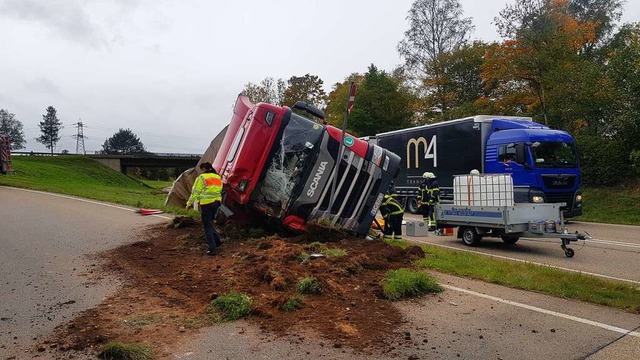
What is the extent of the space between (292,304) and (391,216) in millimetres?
5796

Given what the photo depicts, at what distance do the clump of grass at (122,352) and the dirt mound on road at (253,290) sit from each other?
159 millimetres

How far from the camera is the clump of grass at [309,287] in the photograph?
5398 millimetres

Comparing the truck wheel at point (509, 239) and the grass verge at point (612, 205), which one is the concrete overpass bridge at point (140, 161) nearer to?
the grass verge at point (612, 205)

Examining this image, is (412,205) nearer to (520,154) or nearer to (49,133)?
(520,154)

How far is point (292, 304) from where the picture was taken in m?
4.96

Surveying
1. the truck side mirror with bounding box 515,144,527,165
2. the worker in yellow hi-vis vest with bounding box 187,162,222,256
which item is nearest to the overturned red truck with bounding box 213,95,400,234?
the worker in yellow hi-vis vest with bounding box 187,162,222,256

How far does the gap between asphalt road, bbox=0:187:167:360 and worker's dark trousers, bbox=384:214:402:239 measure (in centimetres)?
532

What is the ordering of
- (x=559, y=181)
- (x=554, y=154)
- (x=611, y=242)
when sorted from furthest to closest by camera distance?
(x=554, y=154) < (x=559, y=181) < (x=611, y=242)

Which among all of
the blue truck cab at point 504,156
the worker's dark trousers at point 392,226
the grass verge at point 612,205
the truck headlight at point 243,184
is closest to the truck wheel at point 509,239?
the worker's dark trousers at point 392,226

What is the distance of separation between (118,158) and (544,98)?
49115mm

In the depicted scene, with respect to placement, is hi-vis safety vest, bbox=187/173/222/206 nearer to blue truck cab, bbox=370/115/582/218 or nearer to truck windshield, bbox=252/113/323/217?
truck windshield, bbox=252/113/323/217

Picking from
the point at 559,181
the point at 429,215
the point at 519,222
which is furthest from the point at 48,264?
the point at 559,181

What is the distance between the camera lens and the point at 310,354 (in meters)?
3.95

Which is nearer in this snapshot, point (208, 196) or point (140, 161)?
point (208, 196)
